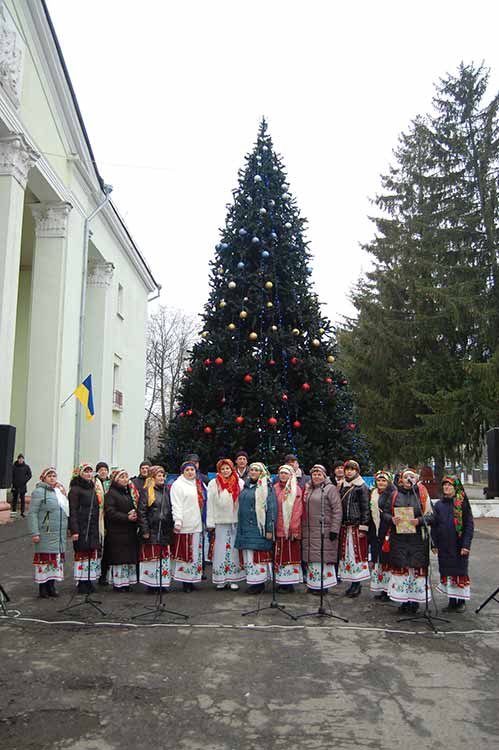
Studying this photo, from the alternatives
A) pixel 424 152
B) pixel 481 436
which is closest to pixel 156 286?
pixel 424 152

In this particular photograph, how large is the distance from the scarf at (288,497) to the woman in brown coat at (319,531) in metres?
0.20

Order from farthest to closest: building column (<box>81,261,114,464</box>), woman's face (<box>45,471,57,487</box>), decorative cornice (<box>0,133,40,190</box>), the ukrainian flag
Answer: building column (<box>81,261,114,464</box>)
the ukrainian flag
decorative cornice (<box>0,133,40,190</box>)
woman's face (<box>45,471,57,487</box>)

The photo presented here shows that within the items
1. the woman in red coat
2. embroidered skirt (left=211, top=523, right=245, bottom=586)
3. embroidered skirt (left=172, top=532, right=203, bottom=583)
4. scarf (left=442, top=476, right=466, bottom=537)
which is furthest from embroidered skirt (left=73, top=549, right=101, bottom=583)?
scarf (left=442, top=476, right=466, bottom=537)

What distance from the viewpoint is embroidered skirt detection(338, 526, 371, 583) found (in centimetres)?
860

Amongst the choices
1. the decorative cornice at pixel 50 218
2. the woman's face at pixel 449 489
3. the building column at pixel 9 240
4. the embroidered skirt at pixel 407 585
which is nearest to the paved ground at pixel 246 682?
the embroidered skirt at pixel 407 585

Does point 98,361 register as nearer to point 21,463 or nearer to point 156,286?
point 21,463

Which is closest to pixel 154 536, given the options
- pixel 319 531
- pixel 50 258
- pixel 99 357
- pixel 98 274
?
pixel 319 531

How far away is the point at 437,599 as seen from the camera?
8.49m

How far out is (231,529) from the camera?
9.05 meters

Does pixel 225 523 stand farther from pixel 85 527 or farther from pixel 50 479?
pixel 50 479

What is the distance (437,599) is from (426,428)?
16306 mm

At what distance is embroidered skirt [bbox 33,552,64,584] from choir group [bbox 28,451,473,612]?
0.01m

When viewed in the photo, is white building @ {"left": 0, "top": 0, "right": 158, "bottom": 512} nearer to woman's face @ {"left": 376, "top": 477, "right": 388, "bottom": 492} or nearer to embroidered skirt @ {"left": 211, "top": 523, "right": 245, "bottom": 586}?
embroidered skirt @ {"left": 211, "top": 523, "right": 245, "bottom": 586}

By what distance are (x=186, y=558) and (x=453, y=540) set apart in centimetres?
361
